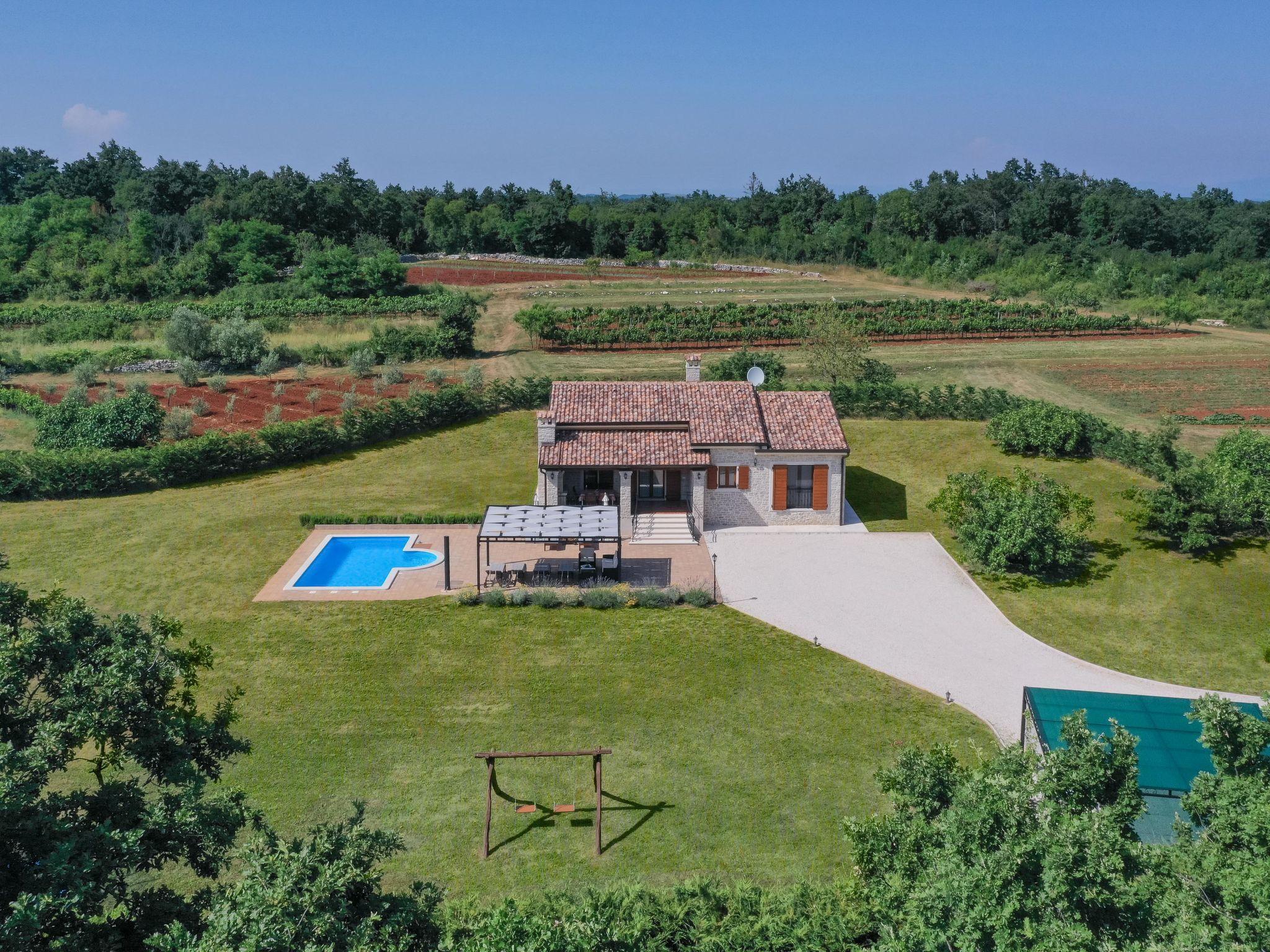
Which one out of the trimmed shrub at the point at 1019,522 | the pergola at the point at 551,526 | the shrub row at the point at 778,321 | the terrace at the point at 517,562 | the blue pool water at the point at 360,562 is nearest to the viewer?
the pergola at the point at 551,526

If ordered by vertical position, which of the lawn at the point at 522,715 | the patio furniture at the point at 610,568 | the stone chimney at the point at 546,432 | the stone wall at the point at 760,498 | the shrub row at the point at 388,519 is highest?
the stone chimney at the point at 546,432

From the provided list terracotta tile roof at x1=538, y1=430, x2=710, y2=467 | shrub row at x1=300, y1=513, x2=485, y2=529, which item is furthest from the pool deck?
terracotta tile roof at x1=538, y1=430, x2=710, y2=467

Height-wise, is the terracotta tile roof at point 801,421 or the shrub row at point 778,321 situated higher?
the shrub row at point 778,321

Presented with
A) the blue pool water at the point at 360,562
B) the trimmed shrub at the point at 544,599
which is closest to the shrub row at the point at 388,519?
the blue pool water at the point at 360,562

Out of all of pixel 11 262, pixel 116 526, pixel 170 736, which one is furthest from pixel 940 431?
pixel 11 262

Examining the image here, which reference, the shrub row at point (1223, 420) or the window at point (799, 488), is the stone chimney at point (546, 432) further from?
the shrub row at point (1223, 420)

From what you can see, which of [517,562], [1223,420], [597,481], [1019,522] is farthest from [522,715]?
[1223,420]

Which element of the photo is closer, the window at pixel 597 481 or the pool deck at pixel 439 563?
the pool deck at pixel 439 563

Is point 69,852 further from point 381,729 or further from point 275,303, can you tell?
point 275,303
